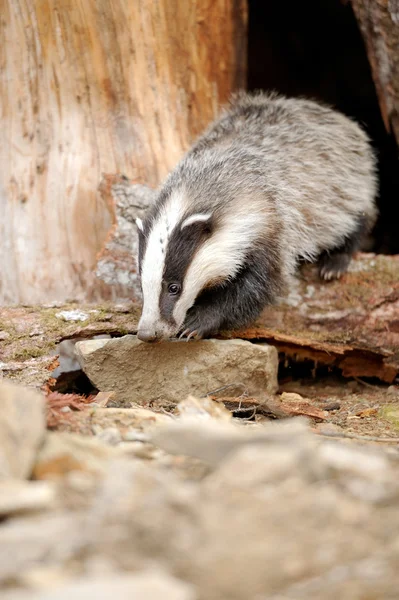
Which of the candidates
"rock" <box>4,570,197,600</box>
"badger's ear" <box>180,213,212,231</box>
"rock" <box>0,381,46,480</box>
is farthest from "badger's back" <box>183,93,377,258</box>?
"rock" <box>4,570,197,600</box>

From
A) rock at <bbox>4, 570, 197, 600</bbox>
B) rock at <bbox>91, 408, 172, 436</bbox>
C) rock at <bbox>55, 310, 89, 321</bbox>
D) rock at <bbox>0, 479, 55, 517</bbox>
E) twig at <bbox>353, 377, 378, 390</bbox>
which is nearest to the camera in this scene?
rock at <bbox>4, 570, 197, 600</bbox>

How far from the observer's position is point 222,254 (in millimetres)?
3459

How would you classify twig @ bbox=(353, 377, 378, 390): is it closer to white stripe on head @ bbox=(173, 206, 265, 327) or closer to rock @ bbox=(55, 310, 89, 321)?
white stripe on head @ bbox=(173, 206, 265, 327)

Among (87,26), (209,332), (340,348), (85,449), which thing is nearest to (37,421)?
(85,449)

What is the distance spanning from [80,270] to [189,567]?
3200 mm

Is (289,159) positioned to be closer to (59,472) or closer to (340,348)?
(340,348)

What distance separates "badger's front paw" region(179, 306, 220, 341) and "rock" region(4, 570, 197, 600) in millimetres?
2258

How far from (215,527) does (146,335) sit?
1.90 meters

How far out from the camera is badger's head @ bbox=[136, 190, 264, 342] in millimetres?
3283

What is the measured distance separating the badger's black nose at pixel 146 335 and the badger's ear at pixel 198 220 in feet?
1.76

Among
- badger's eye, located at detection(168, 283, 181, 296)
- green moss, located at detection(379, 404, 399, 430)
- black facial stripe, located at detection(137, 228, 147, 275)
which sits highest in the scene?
black facial stripe, located at detection(137, 228, 147, 275)

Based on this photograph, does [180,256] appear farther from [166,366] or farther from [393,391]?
[393,391]

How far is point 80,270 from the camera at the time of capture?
4.33m

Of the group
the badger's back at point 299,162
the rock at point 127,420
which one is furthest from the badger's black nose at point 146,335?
the badger's back at point 299,162
